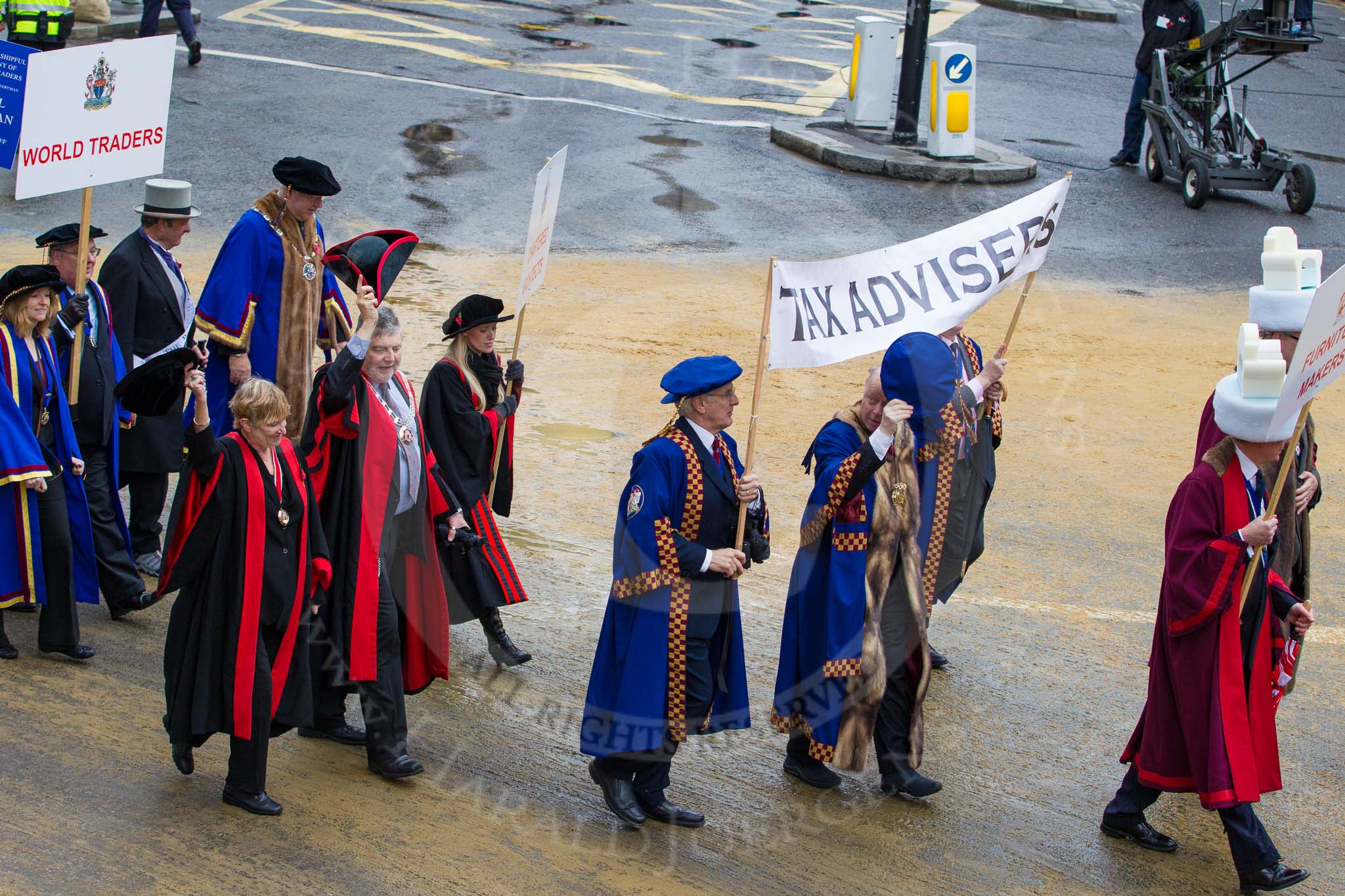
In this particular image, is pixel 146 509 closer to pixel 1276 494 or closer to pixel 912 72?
pixel 1276 494

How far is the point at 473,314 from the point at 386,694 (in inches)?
63.1

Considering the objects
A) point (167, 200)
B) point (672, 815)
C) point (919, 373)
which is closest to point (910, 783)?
point (672, 815)

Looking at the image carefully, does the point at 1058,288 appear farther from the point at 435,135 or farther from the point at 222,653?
the point at 222,653

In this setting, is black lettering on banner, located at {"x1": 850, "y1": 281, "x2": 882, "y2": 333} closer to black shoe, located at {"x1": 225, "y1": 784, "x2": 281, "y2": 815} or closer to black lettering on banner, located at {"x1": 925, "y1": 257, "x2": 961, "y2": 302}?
black lettering on banner, located at {"x1": 925, "y1": 257, "x2": 961, "y2": 302}

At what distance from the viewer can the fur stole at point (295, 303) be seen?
6.95 meters

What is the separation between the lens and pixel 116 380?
21.1ft

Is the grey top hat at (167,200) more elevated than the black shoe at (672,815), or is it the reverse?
the grey top hat at (167,200)

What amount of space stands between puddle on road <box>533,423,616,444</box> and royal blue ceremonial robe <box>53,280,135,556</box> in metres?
A: 2.71

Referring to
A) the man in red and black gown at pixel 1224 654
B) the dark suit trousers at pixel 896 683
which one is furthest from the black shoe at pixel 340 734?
the man in red and black gown at pixel 1224 654

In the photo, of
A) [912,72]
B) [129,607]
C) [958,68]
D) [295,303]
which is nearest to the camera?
[129,607]

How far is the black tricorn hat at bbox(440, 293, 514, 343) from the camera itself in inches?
237

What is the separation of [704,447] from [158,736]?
2274 mm

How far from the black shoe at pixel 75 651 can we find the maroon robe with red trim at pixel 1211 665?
4.03 metres

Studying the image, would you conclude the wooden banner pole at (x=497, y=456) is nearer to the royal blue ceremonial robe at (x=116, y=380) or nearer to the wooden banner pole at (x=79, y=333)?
the royal blue ceremonial robe at (x=116, y=380)
